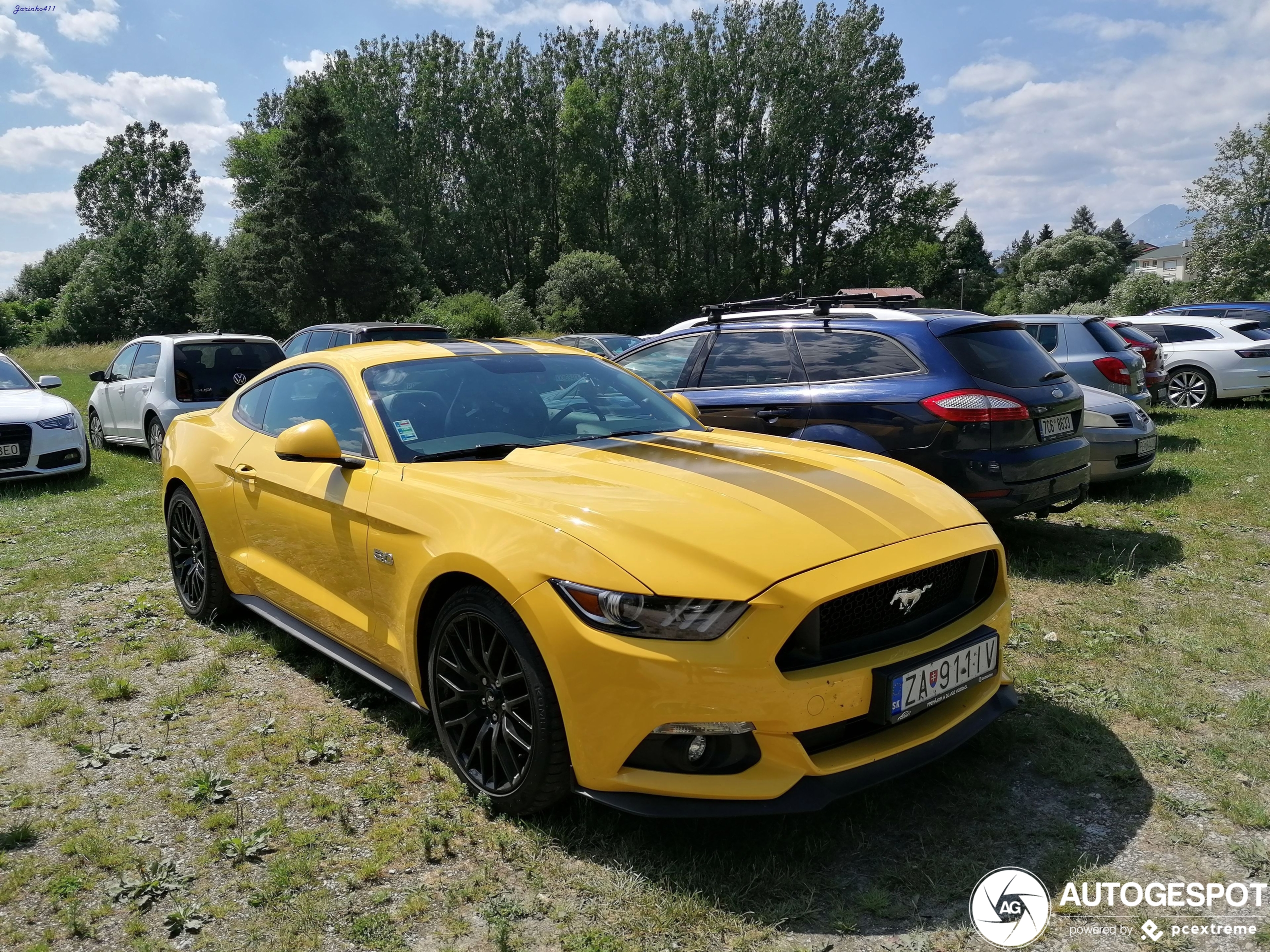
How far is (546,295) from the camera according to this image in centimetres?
4306

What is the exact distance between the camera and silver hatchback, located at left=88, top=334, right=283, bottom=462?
1024 cm

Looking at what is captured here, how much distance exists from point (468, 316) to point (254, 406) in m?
35.8

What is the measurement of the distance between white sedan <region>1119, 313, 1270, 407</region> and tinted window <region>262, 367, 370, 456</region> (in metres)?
14.0

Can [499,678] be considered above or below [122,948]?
above

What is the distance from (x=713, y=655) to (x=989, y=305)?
77401 mm

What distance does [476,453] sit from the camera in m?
3.40

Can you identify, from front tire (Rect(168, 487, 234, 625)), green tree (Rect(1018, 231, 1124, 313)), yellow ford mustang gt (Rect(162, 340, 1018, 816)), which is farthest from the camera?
green tree (Rect(1018, 231, 1124, 313))

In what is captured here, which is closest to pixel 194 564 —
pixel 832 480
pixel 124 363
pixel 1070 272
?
pixel 832 480

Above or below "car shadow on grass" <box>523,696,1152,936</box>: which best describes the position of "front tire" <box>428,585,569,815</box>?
above

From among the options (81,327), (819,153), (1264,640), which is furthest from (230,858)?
(81,327)

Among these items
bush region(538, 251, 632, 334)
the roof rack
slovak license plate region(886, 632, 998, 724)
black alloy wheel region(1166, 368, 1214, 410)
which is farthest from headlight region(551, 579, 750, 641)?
bush region(538, 251, 632, 334)

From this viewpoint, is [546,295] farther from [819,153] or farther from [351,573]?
[351,573]

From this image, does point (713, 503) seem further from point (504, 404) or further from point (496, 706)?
point (504, 404)

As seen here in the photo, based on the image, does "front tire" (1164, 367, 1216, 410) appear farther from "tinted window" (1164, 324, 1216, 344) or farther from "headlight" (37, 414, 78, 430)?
"headlight" (37, 414, 78, 430)
